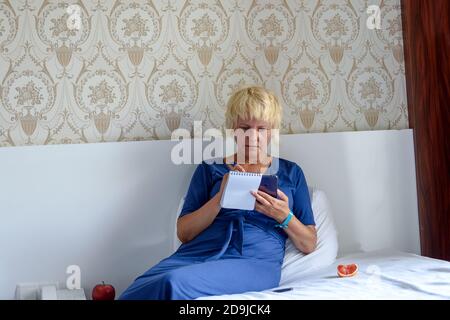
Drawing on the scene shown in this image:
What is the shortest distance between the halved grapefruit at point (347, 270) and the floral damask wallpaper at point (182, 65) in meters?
0.71

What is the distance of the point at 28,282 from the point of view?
2.37 m

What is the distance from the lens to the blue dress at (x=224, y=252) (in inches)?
68.9

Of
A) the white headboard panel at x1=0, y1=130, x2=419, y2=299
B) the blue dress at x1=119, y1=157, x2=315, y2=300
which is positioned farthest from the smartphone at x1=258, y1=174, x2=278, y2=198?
the white headboard panel at x1=0, y1=130, x2=419, y2=299

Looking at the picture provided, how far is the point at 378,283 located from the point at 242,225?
475mm

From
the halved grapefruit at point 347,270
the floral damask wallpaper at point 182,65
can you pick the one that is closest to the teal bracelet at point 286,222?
the halved grapefruit at point 347,270

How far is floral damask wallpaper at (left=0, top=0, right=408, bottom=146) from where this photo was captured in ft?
8.02

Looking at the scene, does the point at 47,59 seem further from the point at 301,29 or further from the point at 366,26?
the point at 366,26

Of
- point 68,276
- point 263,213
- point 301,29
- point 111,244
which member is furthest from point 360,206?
point 68,276

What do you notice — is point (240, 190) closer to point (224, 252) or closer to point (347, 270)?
point (224, 252)

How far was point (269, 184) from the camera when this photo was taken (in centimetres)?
201

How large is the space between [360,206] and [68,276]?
120 centimetres

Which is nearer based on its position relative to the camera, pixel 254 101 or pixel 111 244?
pixel 254 101
